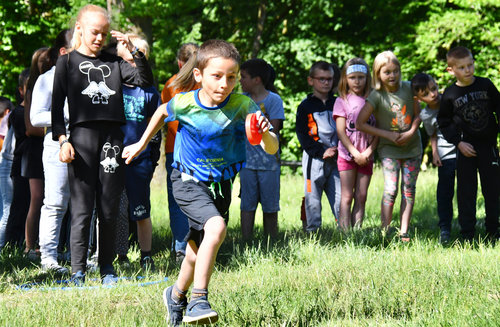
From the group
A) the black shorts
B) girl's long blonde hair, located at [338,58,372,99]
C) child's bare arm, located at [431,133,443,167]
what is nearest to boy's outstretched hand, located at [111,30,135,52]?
the black shorts

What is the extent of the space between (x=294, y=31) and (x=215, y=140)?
63.0 ft

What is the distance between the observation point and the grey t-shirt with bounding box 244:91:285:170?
748 centimetres

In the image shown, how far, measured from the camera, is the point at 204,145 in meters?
4.52

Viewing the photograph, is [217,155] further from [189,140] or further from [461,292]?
[461,292]

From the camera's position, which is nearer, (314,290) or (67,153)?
(314,290)

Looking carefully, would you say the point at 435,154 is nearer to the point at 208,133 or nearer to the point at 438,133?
the point at 438,133

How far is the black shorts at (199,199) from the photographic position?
14.3 feet

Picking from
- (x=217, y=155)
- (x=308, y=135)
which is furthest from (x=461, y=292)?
(x=308, y=135)

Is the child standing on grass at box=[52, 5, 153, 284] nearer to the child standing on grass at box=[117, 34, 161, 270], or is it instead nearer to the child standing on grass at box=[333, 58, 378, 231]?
the child standing on grass at box=[117, 34, 161, 270]

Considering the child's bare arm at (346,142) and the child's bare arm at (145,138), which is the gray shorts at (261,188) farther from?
the child's bare arm at (145,138)

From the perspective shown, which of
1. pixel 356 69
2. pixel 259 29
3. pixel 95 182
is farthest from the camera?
pixel 259 29

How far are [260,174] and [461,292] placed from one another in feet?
10.7

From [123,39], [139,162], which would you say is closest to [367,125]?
[139,162]

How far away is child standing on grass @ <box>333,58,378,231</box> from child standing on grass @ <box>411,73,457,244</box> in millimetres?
630
